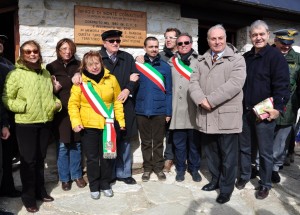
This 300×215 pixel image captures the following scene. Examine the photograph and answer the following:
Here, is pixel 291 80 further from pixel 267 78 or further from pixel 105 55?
pixel 105 55

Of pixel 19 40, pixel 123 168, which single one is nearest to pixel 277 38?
pixel 123 168

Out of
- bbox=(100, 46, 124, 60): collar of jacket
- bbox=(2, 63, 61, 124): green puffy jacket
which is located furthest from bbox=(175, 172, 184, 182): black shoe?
bbox=(2, 63, 61, 124): green puffy jacket

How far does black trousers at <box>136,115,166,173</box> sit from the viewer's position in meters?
4.09

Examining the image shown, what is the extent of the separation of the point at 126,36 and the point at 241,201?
9.50ft

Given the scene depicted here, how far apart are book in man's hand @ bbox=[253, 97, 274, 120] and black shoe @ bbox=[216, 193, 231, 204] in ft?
3.29

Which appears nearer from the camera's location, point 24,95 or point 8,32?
point 24,95

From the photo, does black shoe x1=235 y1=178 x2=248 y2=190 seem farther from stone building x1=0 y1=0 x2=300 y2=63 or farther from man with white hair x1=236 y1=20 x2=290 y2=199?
stone building x1=0 y1=0 x2=300 y2=63

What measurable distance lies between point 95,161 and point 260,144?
2017mm

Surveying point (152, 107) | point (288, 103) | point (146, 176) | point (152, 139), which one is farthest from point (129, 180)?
point (288, 103)

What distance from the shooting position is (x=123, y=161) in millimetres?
4156

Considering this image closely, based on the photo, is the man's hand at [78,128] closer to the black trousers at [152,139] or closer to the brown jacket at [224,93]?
the black trousers at [152,139]

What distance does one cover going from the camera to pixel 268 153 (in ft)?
11.9

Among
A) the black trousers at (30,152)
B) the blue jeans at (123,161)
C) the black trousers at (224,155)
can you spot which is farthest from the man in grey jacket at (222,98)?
the black trousers at (30,152)

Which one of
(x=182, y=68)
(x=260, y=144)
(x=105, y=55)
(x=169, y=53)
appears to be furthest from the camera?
(x=169, y=53)
